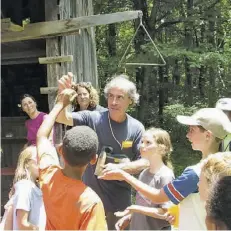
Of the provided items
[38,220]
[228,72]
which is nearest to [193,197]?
[38,220]

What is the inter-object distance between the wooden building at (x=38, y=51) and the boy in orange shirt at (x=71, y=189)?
3.06m

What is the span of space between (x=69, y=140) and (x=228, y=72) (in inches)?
519

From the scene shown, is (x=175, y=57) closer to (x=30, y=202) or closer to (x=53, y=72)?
(x=53, y=72)

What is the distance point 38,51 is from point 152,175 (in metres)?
4.79

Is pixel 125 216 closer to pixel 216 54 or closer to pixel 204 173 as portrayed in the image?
pixel 204 173

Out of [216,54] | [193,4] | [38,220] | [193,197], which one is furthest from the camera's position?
[193,4]

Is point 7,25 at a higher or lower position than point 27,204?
higher

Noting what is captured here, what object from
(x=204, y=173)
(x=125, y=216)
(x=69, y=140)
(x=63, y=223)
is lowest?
(x=125, y=216)

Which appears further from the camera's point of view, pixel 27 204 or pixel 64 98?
pixel 27 204

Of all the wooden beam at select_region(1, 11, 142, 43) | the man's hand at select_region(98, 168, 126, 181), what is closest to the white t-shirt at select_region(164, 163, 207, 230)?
the man's hand at select_region(98, 168, 126, 181)

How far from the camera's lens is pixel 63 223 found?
2.13m

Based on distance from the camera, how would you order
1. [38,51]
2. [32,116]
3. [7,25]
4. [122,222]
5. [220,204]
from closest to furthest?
1. [220,204]
2. [122,222]
3. [7,25]
4. [32,116]
5. [38,51]

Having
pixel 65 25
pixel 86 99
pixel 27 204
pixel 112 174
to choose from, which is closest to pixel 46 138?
pixel 112 174

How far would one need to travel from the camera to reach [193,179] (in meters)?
2.45
